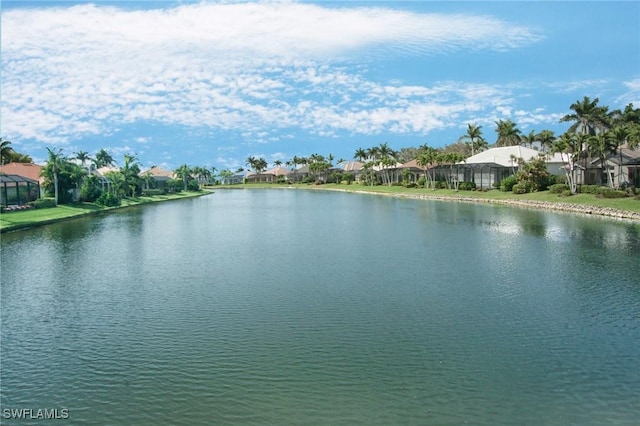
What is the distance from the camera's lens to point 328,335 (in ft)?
44.9

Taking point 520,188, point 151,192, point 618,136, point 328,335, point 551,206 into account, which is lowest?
point 328,335

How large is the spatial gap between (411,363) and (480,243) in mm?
19445

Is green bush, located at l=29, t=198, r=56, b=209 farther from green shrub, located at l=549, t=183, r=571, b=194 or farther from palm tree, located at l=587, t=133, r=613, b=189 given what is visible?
palm tree, located at l=587, t=133, r=613, b=189

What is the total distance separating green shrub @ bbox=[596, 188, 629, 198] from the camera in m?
47.7

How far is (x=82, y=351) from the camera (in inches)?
509

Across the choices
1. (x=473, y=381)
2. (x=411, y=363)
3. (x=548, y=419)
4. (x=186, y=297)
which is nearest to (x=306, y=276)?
(x=186, y=297)

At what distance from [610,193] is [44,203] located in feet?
187

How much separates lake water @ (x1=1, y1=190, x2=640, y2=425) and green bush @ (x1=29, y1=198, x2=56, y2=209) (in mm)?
28927

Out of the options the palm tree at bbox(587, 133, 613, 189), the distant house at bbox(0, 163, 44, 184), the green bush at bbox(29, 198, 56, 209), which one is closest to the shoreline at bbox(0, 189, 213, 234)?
the green bush at bbox(29, 198, 56, 209)

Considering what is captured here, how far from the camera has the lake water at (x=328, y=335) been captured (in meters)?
9.92

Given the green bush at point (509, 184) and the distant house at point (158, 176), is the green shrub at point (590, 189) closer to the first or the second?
the green bush at point (509, 184)

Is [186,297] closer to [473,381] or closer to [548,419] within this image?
[473,381]

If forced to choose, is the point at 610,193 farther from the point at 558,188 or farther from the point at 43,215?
the point at 43,215

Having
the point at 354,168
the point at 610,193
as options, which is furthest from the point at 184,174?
the point at 610,193
